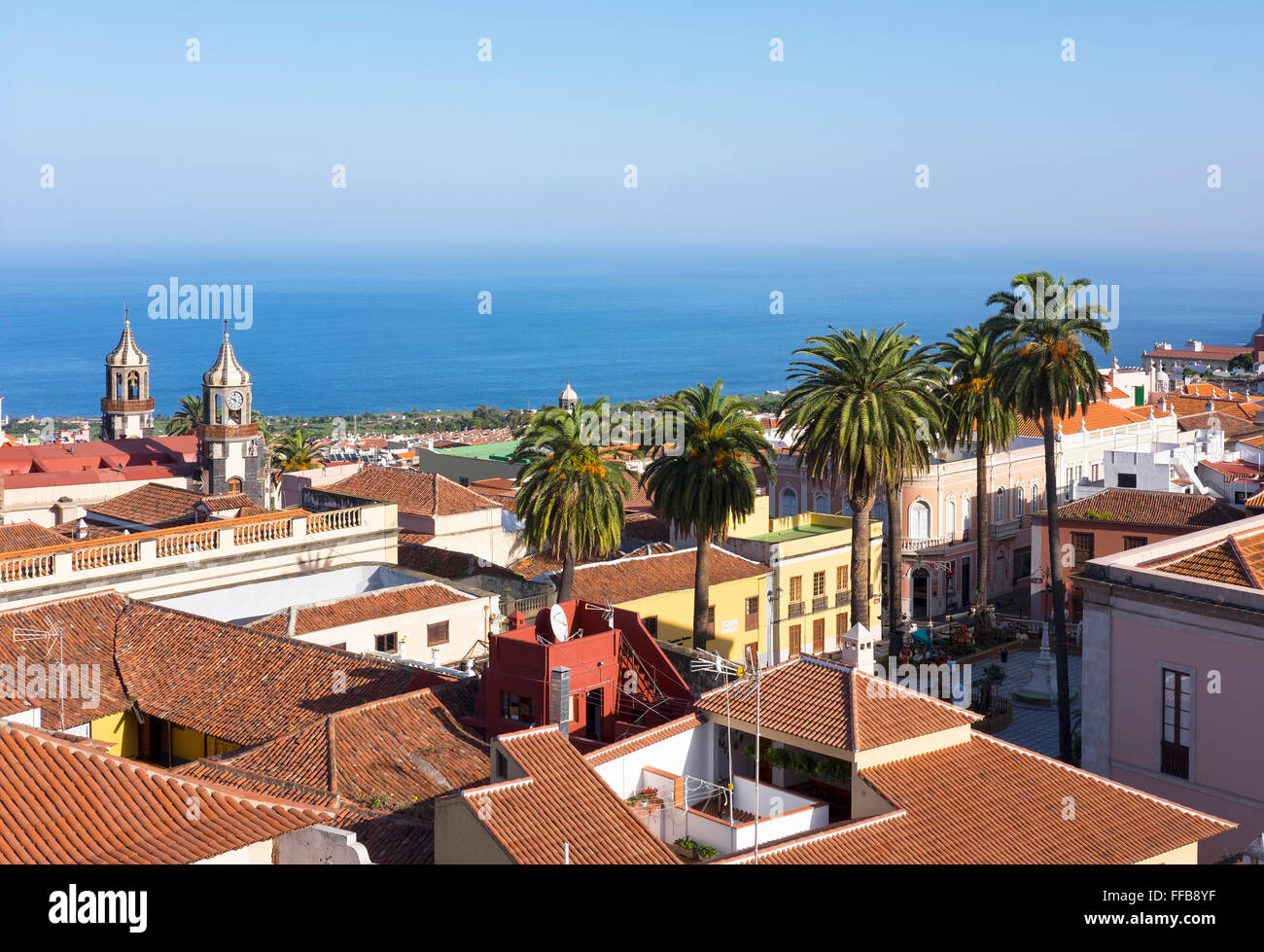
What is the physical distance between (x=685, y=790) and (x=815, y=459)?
2153cm

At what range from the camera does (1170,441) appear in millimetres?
72562

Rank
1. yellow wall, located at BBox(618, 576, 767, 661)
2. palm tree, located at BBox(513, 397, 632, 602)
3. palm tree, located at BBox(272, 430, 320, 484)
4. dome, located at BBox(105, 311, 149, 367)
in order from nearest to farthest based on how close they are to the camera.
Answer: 1. palm tree, located at BBox(513, 397, 632, 602)
2. yellow wall, located at BBox(618, 576, 767, 661)
3. palm tree, located at BBox(272, 430, 320, 484)
4. dome, located at BBox(105, 311, 149, 367)

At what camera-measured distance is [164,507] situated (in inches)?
1620

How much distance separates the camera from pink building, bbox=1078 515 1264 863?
78.2 ft

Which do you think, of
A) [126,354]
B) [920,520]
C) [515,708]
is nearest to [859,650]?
[515,708]

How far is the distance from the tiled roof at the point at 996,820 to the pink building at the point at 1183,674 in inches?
135

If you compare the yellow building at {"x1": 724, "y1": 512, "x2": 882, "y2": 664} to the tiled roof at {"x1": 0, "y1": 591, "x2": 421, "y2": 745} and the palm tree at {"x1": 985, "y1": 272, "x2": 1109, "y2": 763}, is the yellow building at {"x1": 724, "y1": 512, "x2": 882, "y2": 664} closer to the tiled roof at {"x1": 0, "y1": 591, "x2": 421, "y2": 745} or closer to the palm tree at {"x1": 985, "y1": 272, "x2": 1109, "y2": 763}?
the palm tree at {"x1": 985, "y1": 272, "x2": 1109, "y2": 763}

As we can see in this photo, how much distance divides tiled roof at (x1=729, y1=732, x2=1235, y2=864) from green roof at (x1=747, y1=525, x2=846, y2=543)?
89.5 feet

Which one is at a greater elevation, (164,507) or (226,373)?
(226,373)

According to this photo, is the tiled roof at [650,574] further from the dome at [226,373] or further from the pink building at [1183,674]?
the dome at [226,373]

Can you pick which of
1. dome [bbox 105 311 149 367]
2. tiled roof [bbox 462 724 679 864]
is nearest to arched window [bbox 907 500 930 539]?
dome [bbox 105 311 149 367]

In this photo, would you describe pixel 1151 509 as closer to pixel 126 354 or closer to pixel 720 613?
pixel 720 613

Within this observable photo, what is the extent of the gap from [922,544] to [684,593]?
2128cm

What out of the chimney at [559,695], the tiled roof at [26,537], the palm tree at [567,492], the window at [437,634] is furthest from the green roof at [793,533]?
the chimney at [559,695]
